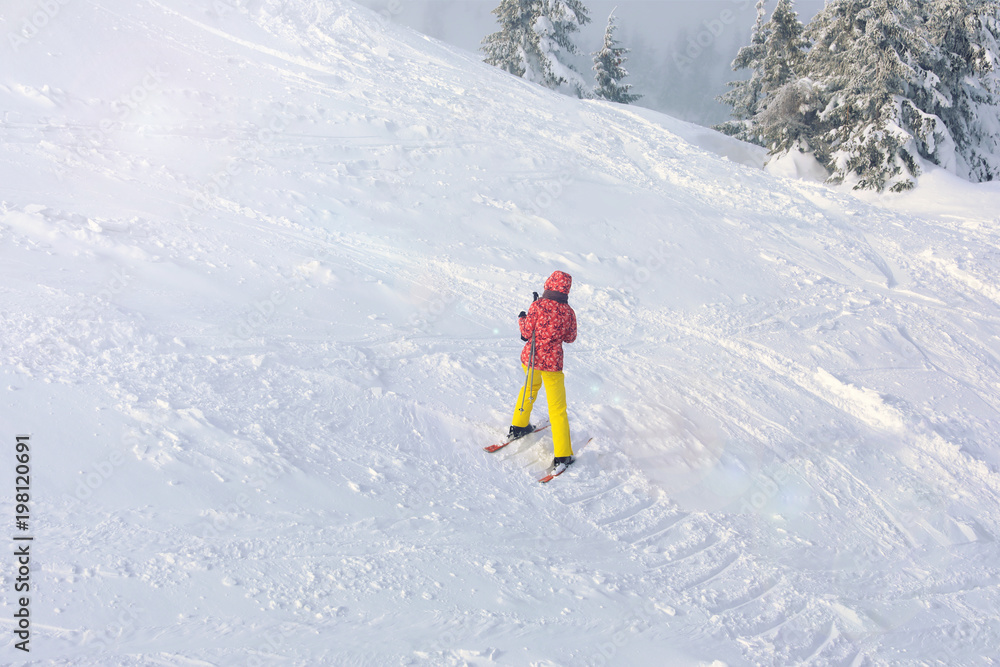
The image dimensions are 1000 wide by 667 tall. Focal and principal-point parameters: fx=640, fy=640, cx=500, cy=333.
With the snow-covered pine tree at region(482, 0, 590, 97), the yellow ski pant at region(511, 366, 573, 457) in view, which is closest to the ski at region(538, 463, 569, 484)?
the yellow ski pant at region(511, 366, 573, 457)

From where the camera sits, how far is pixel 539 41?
27391 mm

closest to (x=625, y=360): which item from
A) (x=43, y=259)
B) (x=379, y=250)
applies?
(x=379, y=250)

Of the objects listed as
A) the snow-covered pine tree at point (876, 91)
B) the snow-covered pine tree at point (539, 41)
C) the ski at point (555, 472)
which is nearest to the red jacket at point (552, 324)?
the ski at point (555, 472)

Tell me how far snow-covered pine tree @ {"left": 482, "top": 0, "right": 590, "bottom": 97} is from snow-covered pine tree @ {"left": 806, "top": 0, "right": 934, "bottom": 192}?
12346mm

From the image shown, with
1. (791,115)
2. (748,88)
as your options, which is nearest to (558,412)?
(791,115)

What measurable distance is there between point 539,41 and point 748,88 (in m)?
10.1

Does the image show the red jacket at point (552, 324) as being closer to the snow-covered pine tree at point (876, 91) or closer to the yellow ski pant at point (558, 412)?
the yellow ski pant at point (558, 412)

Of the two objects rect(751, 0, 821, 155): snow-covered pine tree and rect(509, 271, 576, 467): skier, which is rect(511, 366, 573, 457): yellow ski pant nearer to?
rect(509, 271, 576, 467): skier

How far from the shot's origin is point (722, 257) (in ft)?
35.2

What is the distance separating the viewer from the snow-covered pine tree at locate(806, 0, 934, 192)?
16016 millimetres

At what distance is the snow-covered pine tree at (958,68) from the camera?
56.1 ft

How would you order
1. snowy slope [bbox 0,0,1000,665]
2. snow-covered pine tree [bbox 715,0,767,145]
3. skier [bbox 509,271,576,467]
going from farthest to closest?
1. snow-covered pine tree [bbox 715,0,767,145]
2. skier [bbox 509,271,576,467]
3. snowy slope [bbox 0,0,1000,665]

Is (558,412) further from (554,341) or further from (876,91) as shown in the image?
(876,91)

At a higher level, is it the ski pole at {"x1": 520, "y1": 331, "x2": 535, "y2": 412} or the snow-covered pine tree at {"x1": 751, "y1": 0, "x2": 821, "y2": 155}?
the snow-covered pine tree at {"x1": 751, "y1": 0, "x2": 821, "y2": 155}
